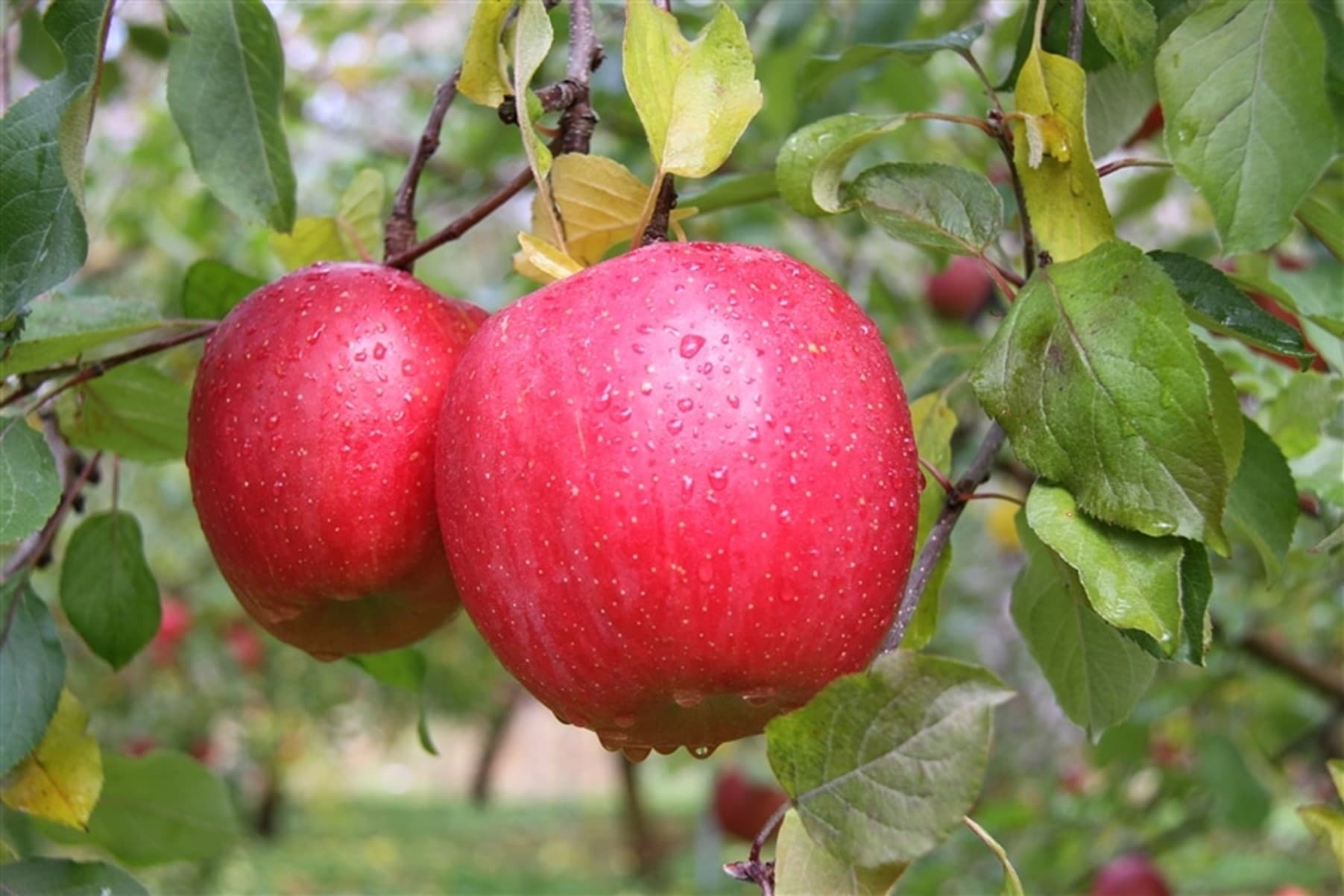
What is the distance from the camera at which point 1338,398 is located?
3.42 feet

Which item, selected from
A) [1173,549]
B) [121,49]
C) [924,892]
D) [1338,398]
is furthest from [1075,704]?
[121,49]

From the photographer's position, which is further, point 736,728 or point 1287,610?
point 1287,610

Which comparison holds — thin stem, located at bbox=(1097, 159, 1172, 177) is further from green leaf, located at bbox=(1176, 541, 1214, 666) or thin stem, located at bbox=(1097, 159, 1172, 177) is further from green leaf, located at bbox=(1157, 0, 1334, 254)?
green leaf, located at bbox=(1176, 541, 1214, 666)

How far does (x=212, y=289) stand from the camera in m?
1.02

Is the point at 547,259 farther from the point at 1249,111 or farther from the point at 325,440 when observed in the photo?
the point at 1249,111

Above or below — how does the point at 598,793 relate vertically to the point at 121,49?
below

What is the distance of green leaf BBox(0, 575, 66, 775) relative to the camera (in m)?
0.82

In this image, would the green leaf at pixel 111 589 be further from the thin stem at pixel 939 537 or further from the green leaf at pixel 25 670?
A: the thin stem at pixel 939 537

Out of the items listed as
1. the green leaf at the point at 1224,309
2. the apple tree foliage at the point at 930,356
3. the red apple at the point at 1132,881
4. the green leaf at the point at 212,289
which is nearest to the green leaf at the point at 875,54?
the apple tree foliage at the point at 930,356

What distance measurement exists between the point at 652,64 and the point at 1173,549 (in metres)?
0.33

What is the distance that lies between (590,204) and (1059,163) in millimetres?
242

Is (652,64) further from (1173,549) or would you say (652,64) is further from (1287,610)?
(1287,610)

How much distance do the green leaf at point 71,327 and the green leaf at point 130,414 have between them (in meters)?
0.04

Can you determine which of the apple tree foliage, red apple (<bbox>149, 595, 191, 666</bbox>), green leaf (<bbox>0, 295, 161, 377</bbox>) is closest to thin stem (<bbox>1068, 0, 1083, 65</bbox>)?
the apple tree foliage
